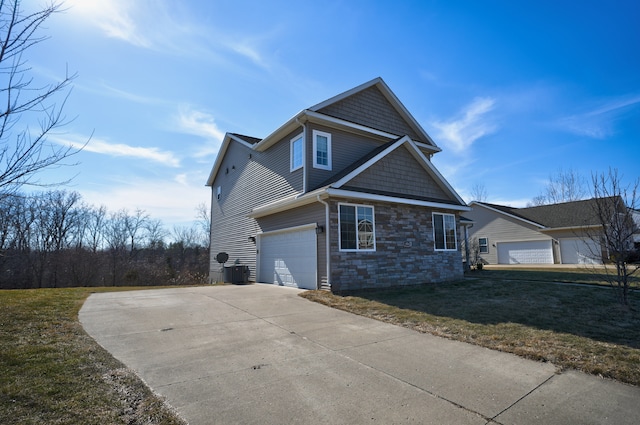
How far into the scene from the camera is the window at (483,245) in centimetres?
2902

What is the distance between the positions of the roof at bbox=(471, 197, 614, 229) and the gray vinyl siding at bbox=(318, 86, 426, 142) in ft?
53.2

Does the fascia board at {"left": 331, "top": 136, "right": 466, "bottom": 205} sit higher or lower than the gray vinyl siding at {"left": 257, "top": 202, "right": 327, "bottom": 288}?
higher

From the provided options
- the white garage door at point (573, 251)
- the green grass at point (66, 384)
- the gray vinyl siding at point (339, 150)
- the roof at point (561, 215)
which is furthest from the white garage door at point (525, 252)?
the green grass at point (66, 384)

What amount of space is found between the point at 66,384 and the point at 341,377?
301 cm

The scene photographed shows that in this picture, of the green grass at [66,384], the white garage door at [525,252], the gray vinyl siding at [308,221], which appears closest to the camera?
the green grass at [66,384]

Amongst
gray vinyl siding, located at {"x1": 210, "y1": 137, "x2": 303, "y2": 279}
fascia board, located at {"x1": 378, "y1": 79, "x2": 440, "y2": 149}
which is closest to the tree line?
gray vinyl siding, located at {"x1": 210, "y1": 137, "x2": 303, "y2": 279}

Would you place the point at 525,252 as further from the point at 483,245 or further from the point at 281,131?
the point at 281,131

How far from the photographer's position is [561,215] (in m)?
26.1

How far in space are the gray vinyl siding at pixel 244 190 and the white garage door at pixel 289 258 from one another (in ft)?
3.40

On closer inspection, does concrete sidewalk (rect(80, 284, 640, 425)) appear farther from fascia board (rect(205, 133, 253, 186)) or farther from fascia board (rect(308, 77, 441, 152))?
fascia board (rect(205, 133, 253, 186))

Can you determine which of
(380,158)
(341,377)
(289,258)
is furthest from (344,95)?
(341,377)

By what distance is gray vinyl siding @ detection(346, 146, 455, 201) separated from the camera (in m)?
11.9

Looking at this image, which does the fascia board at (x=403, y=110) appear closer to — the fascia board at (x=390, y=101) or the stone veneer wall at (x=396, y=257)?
the fascia board at (x=390, y=101)

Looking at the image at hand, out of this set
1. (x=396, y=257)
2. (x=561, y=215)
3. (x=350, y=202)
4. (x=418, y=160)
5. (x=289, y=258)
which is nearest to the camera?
(x=350, y=202)
